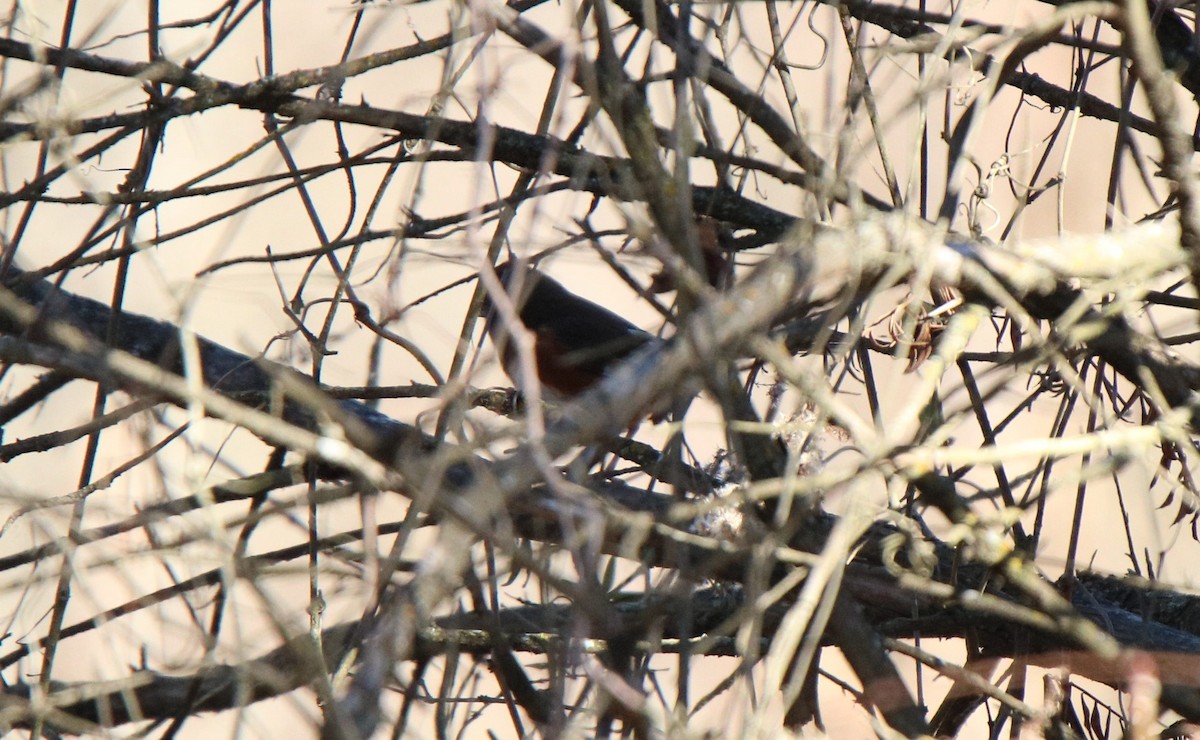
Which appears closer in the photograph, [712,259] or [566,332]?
[712,259]

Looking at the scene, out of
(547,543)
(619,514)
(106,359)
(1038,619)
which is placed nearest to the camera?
(106,359)

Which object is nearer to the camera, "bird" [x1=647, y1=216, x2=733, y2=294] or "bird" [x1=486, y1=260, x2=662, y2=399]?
"bird" [x1=647, y1=216, x2=733, y2=294]

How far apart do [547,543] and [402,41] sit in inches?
161

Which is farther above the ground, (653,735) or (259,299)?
(259,299)

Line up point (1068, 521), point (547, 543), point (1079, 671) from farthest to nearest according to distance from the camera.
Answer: point (1068, 521), point (1079, 671), point (547, 543)

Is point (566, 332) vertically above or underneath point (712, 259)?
above

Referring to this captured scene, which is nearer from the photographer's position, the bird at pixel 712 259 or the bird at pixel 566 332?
the bird at pixel 712 259

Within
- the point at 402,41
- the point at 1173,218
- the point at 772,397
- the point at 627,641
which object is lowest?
the point at 627,641

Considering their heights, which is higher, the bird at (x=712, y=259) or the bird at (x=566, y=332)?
the bird at (x=566, y=332)

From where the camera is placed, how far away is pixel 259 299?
215cm

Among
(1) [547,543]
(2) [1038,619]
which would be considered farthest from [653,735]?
(2) [1038,619]

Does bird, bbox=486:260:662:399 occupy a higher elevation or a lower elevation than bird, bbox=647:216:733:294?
higher

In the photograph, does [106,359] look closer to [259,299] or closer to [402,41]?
[259,299]

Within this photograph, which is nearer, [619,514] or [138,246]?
[619,514]
